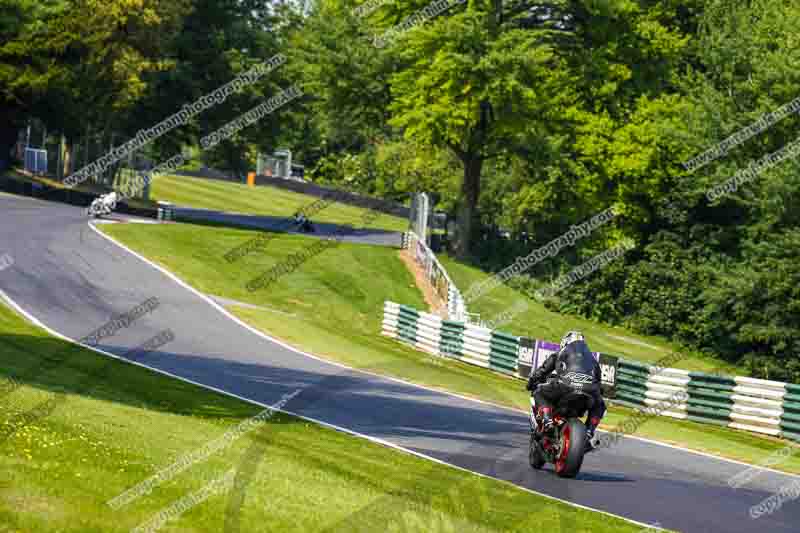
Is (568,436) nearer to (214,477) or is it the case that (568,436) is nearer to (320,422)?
(320,422)

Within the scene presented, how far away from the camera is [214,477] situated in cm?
966

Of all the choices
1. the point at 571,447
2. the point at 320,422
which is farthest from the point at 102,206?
the point at 571,447

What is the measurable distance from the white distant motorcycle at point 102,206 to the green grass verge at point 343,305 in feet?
11.2

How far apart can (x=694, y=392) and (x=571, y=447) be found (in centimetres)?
1394

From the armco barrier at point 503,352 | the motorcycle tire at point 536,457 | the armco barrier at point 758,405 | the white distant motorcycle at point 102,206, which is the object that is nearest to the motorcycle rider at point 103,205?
the white distant motorcycle at point 102,206

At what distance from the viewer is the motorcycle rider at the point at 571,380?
13156mm

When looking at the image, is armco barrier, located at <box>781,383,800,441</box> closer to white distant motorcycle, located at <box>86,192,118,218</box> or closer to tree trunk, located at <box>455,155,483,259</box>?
tree trunk, located at <box>455,155,483,259</box>

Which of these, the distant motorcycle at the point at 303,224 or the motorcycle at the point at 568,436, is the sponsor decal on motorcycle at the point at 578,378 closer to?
the motorcycle at the point at 568,436

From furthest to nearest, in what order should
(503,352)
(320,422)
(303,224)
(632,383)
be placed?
(303,224), (503,352), (632,383), (320,422)

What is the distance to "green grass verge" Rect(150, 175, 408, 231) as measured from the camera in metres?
74.6

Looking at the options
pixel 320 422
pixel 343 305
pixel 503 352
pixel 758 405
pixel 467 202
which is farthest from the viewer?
pixel 467 202

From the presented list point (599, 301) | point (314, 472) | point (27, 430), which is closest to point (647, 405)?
point (314, 472)

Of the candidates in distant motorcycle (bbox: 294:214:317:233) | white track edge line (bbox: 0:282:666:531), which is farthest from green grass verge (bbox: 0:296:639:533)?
distant motorcycle (bbox: 294:214:317:233)

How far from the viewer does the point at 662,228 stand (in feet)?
182
